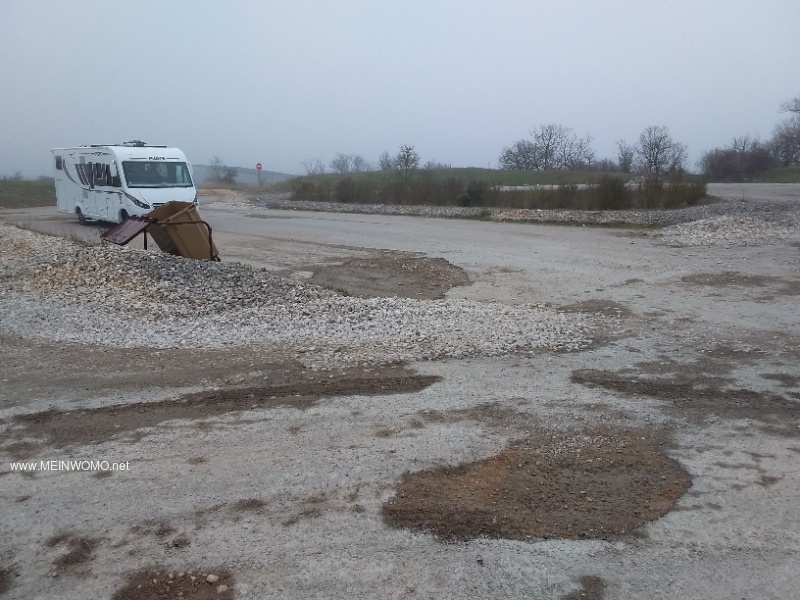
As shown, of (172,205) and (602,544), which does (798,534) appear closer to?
(602,544)

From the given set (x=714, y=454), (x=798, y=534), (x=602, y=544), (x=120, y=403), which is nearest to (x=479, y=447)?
(x=602, y=544)

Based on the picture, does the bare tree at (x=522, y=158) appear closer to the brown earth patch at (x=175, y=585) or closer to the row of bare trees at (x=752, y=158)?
the row of bare trees at (x=752, y=158)

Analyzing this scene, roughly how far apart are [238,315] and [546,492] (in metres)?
6.02

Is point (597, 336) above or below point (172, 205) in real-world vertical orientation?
below

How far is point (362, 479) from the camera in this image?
15.2 feet

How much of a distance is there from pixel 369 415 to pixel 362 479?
123cm

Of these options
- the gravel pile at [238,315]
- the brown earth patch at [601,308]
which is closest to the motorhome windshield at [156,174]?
the gravel pile at [238,315]

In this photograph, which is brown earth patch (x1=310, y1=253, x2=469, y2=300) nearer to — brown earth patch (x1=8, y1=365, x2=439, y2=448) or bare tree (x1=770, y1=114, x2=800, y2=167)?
brown earth patch (x1=8, y1=365, x2=439, y2=448)

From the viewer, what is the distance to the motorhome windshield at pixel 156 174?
21.3m

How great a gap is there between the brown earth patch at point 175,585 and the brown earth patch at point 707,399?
410 cm

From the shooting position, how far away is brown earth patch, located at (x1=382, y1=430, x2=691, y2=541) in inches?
158

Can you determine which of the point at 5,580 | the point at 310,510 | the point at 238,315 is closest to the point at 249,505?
the point at 310,510

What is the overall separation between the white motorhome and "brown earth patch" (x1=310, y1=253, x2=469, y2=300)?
8.89 meters

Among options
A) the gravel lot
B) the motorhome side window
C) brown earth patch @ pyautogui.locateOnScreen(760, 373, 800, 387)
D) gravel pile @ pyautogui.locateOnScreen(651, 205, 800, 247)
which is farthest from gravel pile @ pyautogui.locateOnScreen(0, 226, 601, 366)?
Result: the motorhome side window
